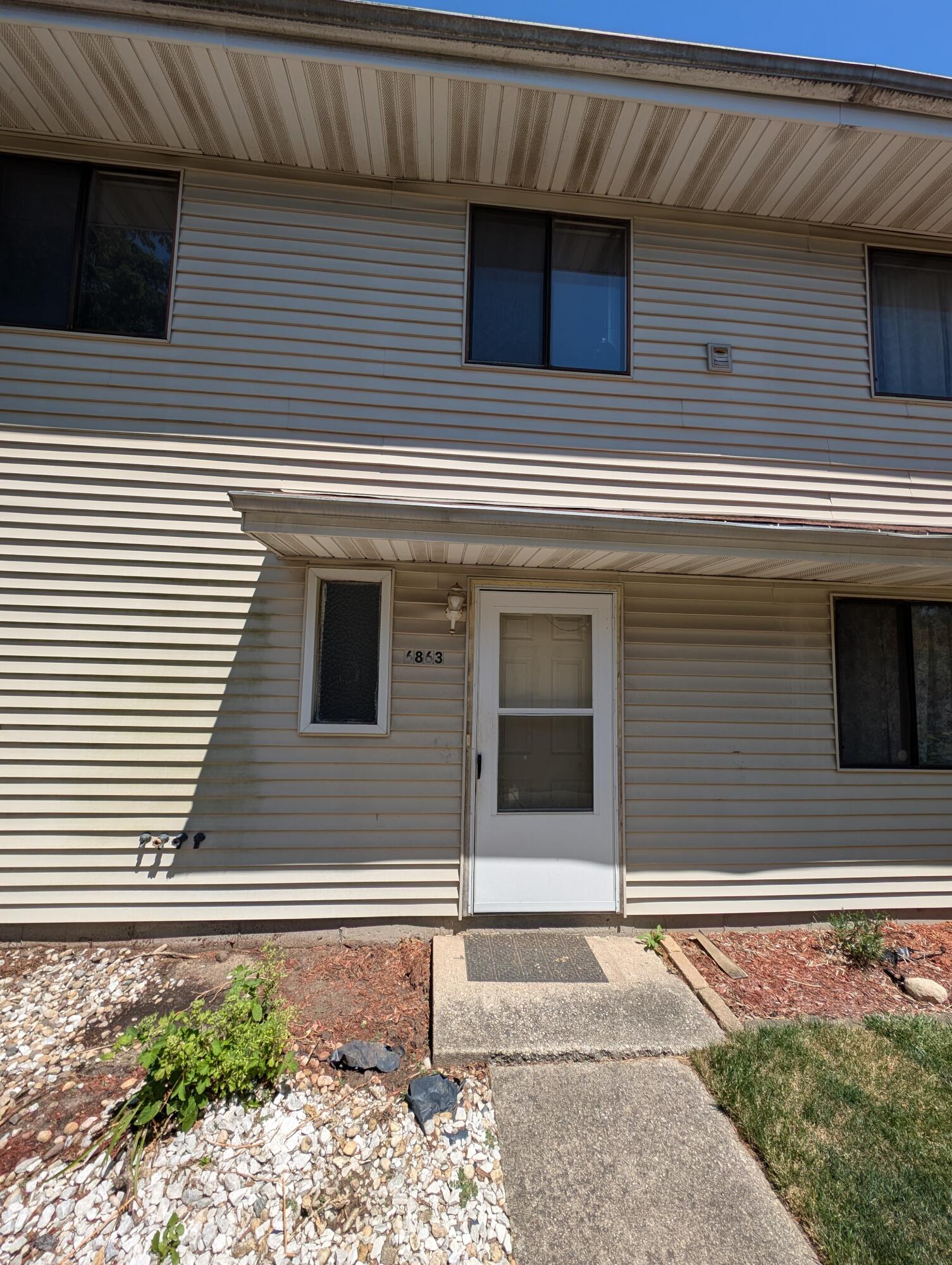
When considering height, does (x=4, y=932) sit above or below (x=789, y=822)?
below

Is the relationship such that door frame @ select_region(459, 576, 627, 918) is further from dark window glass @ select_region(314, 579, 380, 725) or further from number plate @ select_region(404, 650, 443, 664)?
dark window glass @ select_region(314, 579, 380, 725)

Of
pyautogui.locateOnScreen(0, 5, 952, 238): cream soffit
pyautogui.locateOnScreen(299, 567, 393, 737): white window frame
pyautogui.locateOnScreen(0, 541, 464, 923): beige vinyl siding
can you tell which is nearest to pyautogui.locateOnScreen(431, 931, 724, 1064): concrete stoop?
pyautogui.locateOnScreen(0, 541, 464, 923): beige vinyl siding

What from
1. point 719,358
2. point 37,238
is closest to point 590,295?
point 719,358

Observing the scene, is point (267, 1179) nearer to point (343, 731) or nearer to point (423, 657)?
point (343, 731)

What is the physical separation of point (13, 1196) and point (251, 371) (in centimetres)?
428

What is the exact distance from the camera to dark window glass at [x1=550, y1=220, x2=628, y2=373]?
4340 mm

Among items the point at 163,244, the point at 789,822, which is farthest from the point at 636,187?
the point at 789,822

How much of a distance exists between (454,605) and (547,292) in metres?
2.48

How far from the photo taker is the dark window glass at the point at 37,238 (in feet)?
13.1

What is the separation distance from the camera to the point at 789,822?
420 cm

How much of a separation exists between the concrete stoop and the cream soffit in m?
5.31

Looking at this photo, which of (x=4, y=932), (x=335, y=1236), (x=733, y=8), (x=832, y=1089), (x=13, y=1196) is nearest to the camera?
(x=335, y=1236)

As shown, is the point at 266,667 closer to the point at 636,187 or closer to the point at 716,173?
the point at 636,187

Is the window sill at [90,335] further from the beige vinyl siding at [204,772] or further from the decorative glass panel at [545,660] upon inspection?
the decorative glass panel at [545,660]
